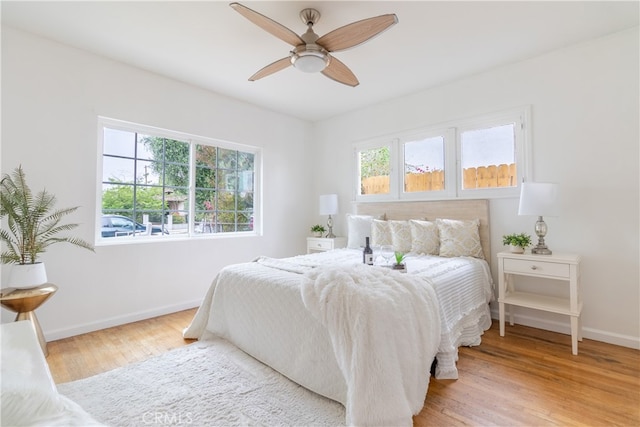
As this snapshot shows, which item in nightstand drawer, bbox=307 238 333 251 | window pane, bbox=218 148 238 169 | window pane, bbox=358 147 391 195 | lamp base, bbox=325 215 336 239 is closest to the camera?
window pane, bbox=218 148 238 169

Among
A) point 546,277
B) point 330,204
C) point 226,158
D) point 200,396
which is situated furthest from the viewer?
point 330,204

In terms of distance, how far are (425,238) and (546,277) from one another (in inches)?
41.9

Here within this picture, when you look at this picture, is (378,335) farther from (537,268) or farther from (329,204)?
(329,204)

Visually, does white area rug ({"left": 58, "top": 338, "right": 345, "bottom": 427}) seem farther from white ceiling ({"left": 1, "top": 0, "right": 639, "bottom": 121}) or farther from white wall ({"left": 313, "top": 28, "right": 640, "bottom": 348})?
white ceiling ({"left": 1, "top": 0, "right": 639, "bottom": 121})

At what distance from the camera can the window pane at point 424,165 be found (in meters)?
3.49

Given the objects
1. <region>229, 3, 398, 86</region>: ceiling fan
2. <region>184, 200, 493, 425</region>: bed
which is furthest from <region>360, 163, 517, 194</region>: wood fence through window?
<region>229, 3, 398, 86</region>: ceiling fan

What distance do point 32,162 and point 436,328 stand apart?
340 centimetres

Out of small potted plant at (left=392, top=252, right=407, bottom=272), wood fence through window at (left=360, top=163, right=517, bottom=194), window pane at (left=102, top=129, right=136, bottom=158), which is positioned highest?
window pane at (left=102, top=129, right=136, bottom=158)

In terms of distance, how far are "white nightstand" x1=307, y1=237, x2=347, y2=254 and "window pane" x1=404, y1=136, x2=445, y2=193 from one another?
1.20m

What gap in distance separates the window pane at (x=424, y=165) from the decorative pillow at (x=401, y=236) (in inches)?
23.0

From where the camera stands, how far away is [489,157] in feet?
10.3

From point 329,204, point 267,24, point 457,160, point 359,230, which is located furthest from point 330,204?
point 267,24

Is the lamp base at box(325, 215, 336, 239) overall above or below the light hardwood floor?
above

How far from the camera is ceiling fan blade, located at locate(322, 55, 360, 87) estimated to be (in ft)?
7.60
